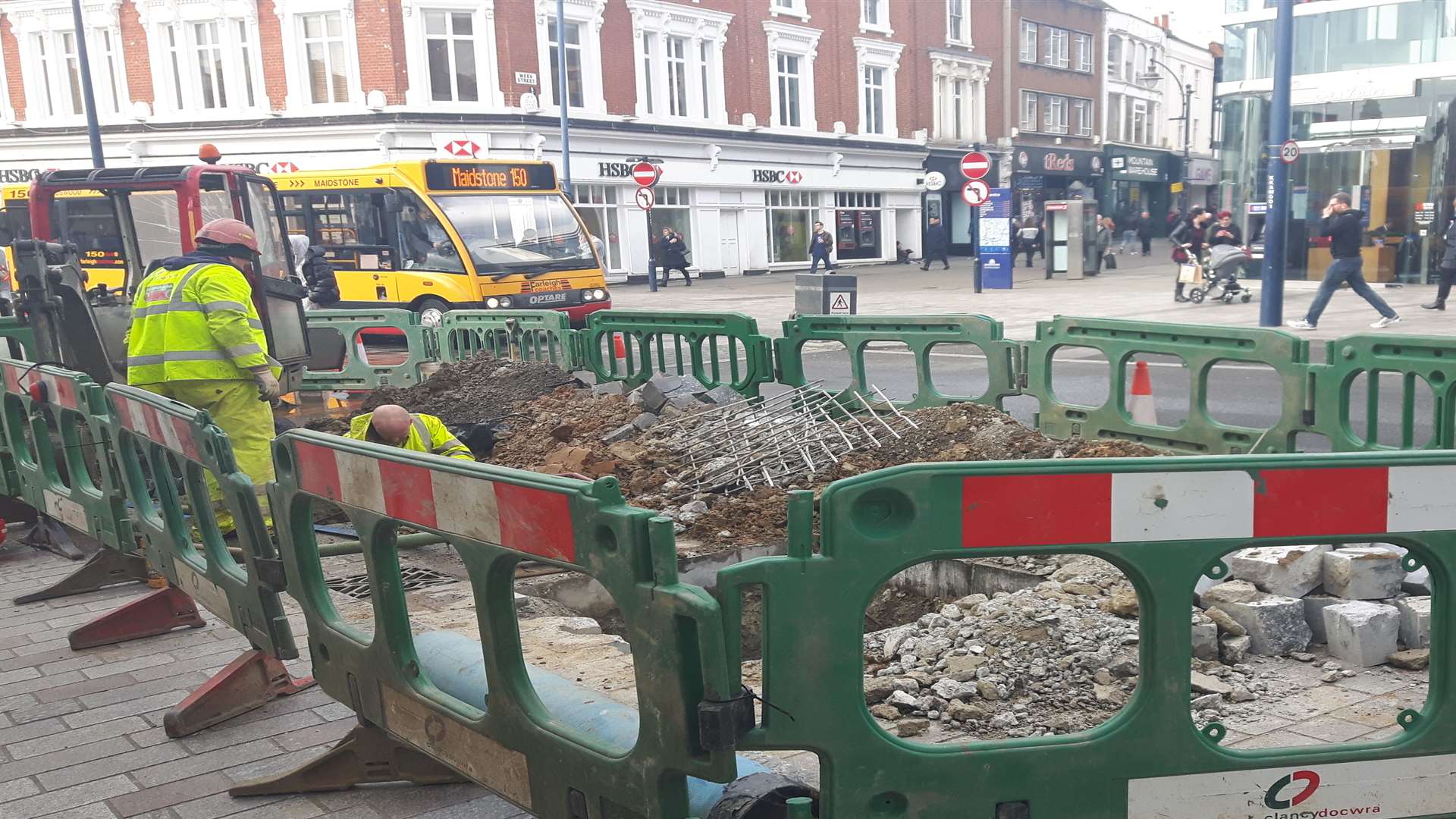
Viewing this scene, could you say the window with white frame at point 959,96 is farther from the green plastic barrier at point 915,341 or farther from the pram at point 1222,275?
Answer: the green plastic barrier at point 915,341

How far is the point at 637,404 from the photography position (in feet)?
29.1

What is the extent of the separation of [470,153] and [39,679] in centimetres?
2608

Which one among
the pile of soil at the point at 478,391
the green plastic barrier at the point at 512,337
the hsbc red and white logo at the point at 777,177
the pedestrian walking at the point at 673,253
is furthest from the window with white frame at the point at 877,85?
the pile of soil at the point at 478,391

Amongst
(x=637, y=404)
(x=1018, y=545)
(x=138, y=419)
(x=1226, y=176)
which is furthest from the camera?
(x=1226, y=176)

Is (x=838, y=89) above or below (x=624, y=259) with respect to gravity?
above

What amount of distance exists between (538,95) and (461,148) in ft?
9.16

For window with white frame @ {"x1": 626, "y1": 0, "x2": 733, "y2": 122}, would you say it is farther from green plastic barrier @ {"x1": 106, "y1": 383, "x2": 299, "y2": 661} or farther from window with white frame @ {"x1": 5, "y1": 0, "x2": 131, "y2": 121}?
green plastic barrier @ {"x1": 106, "y1": 383, "x2": 299, "y2": 661}

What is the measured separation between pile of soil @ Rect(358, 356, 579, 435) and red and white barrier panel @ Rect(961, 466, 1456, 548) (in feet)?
24.3

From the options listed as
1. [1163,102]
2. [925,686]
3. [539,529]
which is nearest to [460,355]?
[925,686]

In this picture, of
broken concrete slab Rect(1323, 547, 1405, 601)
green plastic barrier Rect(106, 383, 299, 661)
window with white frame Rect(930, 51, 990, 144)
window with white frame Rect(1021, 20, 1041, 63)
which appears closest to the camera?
green plastic barrier Rect(106, 383, 299, 661)

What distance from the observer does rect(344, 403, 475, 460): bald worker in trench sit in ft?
17.8

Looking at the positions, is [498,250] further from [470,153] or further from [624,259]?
[624,259]

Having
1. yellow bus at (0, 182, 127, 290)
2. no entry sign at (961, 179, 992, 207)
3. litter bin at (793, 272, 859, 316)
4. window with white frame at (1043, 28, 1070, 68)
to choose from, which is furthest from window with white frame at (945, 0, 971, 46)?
yellow bus at (0, 182, 127, 290)

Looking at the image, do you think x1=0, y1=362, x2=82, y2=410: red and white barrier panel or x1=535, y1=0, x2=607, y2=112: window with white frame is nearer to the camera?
x1=0, y1=362, x2=82, y2=410: red and white barrier panel
